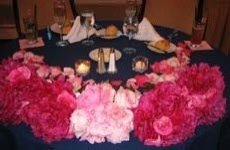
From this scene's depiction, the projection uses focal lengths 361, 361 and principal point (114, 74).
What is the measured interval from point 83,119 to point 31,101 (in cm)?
22

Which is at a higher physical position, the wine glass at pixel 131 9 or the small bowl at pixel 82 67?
the wine glass at pixel 131 9

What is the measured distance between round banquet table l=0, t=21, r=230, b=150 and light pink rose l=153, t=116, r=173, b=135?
2.8 inches

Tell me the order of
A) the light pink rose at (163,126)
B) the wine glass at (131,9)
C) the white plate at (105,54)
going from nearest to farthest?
the light pink rose at (163,126) → the white plate at (105,54) → the wine glass at (131,9)

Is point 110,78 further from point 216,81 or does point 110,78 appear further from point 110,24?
point 110,24

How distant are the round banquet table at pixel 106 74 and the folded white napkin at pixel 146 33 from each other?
0.04 m

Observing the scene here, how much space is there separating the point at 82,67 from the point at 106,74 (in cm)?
12

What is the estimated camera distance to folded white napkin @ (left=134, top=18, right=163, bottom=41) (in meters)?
2.04

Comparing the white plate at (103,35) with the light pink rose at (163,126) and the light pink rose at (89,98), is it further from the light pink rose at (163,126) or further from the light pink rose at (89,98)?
the light pink rose at (163,126)

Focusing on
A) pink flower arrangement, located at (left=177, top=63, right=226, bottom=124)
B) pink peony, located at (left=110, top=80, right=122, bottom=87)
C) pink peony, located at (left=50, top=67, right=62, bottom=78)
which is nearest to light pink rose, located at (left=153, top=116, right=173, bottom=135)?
pink flower arrangement, located at (left=177, top=63, right=226, bottom=124)

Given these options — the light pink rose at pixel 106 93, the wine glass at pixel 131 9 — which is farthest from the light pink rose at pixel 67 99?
the wine glass at pixel 131 9

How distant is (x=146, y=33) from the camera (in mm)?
2061

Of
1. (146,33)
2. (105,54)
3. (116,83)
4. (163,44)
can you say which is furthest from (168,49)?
(116,83)

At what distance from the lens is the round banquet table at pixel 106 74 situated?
133 centimetres

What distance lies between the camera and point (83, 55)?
1.90 metres
